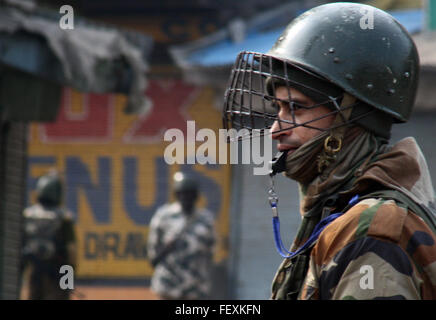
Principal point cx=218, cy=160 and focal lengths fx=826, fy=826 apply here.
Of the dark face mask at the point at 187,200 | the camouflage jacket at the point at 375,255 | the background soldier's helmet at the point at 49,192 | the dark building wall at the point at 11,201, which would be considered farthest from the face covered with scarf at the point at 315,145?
the background soldier's helmet at the point at 49,192

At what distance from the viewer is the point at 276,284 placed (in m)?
2.52

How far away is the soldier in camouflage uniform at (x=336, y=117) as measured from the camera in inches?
93.7

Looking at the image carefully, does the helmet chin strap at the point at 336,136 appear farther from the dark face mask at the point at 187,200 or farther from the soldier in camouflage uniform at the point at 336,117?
the dark face mask at the point at 187,200

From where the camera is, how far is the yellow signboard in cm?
1340

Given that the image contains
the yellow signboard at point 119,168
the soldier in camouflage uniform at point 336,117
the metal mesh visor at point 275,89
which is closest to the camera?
the soldier in camouflage uniform at point 336,117

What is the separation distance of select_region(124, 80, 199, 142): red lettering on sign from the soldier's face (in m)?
10.8

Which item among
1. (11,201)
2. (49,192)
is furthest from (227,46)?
(11,201)

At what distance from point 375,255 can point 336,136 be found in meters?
0.53

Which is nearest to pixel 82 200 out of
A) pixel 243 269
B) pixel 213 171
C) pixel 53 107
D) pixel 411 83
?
pixel 213 171

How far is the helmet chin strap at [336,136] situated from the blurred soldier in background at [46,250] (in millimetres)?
6546

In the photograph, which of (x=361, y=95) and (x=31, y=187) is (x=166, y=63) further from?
(x=361, y=95)

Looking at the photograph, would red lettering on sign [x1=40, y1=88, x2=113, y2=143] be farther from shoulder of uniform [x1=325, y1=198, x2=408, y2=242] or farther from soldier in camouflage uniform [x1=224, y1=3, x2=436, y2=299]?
shoulder of uniform [x1=325, y1=198, x2=408, y2=242]

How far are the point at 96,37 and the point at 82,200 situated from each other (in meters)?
7.19

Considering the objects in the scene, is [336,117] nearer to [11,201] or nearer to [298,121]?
[298,121]
